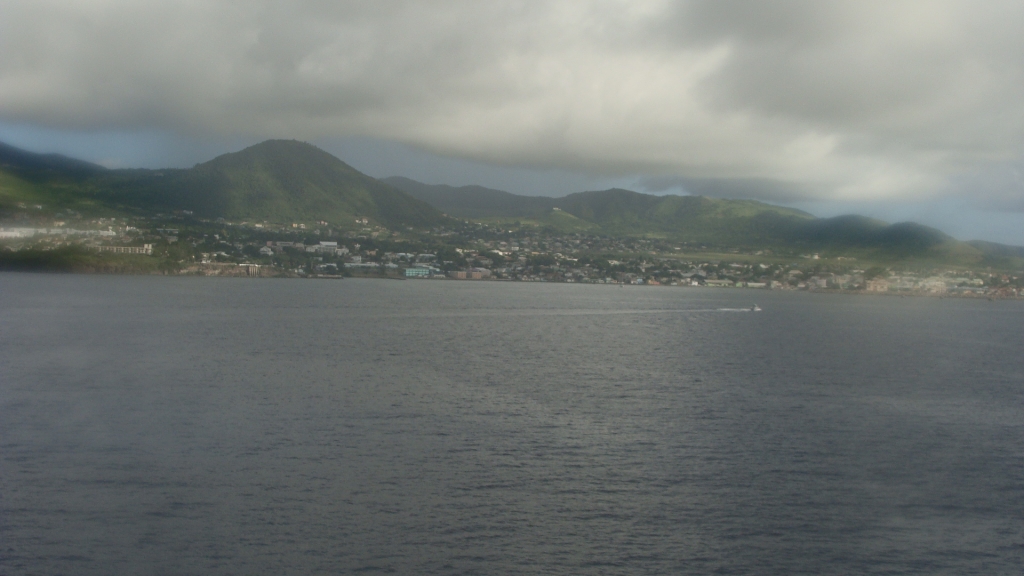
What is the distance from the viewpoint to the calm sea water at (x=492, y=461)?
749 inches

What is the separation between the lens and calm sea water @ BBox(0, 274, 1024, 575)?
19016mm

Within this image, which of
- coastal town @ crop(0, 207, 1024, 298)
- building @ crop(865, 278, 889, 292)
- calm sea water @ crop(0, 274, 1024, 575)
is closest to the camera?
calm sea water @ crop(0, 274, 1024, 575)

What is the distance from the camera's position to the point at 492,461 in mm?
25688

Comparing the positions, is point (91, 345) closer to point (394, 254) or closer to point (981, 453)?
point (981, 453)

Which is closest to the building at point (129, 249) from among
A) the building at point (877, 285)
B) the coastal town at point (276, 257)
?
the coastal town at point (276, 257)

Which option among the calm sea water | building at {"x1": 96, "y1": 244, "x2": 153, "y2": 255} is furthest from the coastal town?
the calm sea water

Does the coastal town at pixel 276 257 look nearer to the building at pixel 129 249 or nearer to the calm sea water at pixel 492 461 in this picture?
the building at pixel 129 249

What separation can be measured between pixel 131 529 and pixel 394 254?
17842cm

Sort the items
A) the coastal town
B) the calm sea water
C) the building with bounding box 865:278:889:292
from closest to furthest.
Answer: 1. the calm sea water
2. the coastal town
3. the building with bounding box 865:278:889:292

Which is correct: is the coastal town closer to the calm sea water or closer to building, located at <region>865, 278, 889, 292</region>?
building, located at <region>865, 278, 889, 292</region>

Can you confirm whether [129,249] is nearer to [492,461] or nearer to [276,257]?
[276,257]

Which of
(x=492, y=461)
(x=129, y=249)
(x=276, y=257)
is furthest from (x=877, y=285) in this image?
(x=492, y=461)

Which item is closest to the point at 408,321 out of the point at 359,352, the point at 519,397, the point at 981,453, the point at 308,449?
the point at 359,352

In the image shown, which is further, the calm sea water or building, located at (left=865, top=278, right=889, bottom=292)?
building, located at (left=865, top=278, right=889, bottom=292)
